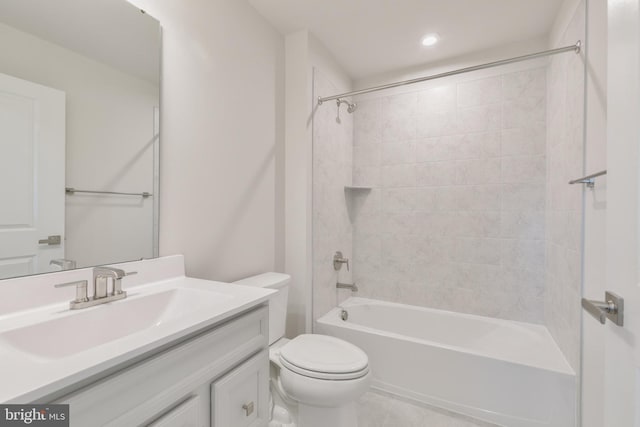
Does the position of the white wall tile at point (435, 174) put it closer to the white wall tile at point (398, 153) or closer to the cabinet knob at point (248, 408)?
the white wall tile at point (398, 153)

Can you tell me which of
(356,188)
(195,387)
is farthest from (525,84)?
(195,387)

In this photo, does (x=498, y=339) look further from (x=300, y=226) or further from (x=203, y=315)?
(x=203, y=315)

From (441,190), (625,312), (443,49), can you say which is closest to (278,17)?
(443,49)

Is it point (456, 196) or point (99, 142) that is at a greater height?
point (99, 142)

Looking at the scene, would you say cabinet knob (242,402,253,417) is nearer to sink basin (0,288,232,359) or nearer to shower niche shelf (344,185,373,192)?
sink basin (0,288,232,359)

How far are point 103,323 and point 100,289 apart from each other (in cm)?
12

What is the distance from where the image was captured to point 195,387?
79cm

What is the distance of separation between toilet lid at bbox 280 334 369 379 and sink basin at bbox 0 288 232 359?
61 cm

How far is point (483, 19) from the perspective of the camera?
1.90 metres

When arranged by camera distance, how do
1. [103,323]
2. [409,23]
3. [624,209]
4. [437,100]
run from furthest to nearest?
[437,100], [409,23], [103,323], [624,209]

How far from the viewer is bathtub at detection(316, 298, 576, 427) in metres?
1.54

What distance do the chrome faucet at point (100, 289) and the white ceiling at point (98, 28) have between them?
805mm

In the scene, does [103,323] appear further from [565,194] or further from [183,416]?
[565,194]

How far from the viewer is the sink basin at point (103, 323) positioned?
2.50 ft
